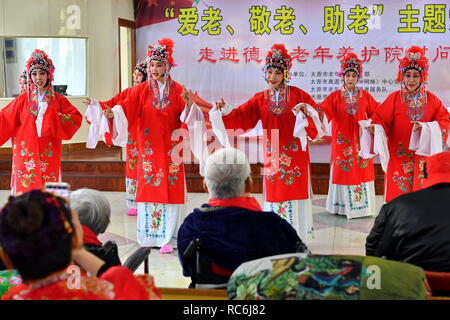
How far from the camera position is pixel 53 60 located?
8883 millimetres

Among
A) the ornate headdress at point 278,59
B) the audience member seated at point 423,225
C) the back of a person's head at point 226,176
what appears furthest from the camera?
the ornate headdress at point 278,59

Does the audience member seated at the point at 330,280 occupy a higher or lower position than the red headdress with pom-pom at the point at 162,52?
lower

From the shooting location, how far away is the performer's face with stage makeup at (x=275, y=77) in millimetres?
4594

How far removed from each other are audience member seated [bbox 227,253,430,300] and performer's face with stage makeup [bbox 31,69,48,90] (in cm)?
330

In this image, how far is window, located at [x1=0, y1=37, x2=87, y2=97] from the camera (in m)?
8.45

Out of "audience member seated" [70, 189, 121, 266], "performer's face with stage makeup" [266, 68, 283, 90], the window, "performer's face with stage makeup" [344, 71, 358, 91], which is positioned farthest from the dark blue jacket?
the window

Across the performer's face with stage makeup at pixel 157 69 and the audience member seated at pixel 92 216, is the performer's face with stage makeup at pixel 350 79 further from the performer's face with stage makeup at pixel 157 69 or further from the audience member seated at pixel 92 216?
the audience member seated at pixel 92 216

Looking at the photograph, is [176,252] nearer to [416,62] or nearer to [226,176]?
[416,62]

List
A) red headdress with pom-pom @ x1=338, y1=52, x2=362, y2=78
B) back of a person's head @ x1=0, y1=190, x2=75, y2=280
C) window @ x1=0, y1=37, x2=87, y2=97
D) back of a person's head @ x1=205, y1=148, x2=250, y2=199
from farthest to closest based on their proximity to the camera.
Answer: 1. window @ x1=0, y1=37, x2=87, y2=97
2. red headdress with pom-pom @ x1=338, y1=52, x2=362, y2=78
3. back of a person's head @ x1=205, y1=148, x2=250, y2=199
4. back of a person's head @ x1=0, y1=190, x2=75, y2=280

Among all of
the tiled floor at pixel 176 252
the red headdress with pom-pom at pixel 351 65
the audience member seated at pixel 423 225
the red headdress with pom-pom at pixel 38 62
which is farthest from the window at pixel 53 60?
the audience member seated at pixel 423 225

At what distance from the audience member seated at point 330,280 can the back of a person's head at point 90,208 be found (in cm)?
79

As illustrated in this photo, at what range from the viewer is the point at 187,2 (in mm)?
9164

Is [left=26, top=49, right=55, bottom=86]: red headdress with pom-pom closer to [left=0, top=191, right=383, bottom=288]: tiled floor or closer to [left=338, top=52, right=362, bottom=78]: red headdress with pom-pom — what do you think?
[left=0, top=191, right=383, bottom=288]: tiled floor
